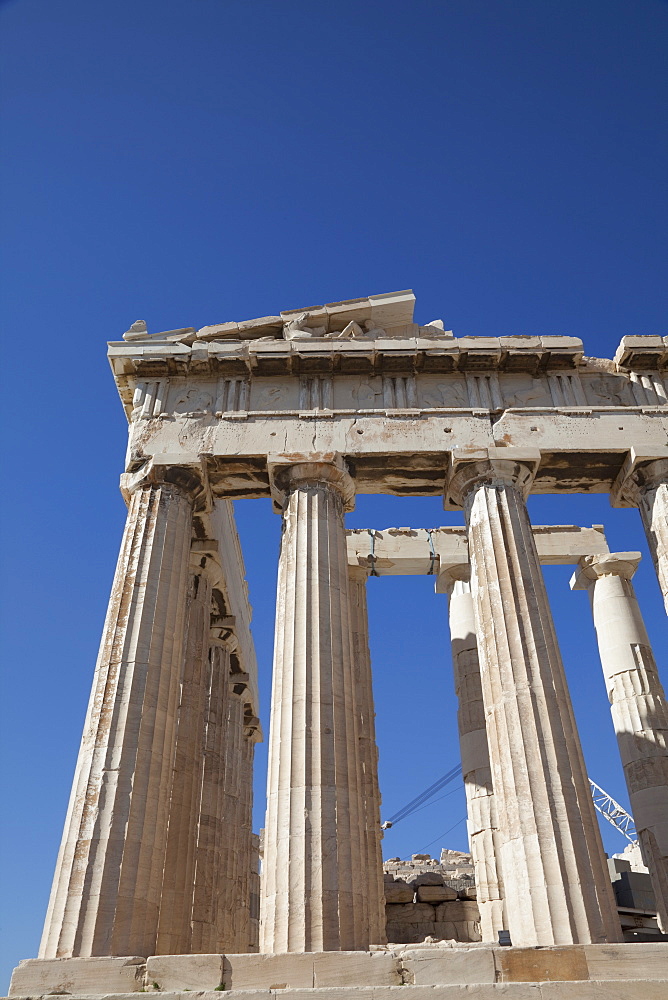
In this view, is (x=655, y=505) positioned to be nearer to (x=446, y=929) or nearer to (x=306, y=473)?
(x=306, y=473)

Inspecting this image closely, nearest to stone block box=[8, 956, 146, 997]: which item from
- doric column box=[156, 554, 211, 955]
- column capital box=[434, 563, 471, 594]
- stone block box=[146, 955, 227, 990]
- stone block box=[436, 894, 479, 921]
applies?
stone block box=[146, 955, 227, 990]

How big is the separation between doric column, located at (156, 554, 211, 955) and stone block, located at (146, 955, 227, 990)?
521cm

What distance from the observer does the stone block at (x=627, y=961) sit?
40.3 feet

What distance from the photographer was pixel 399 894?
23.3 metres

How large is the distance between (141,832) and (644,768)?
45.0ft

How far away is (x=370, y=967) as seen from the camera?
41.0 ft

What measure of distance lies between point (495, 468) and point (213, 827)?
12893mm

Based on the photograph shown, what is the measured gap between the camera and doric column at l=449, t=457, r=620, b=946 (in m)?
13.7

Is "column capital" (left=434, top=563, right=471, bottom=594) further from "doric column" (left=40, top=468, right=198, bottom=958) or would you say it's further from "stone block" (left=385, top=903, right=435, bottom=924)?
"doric column" (left=40, top=468, right=198, bottom=958)

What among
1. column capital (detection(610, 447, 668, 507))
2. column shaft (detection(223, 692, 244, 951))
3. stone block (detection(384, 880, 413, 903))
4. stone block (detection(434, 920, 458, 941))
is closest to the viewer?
column capital (detection(610, 447, 668, 507))

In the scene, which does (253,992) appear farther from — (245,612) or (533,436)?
(245,612)

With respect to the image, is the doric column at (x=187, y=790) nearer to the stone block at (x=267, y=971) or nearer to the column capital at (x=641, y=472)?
the stone block at (x=267, y=971)

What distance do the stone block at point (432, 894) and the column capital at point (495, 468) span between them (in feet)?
38.6

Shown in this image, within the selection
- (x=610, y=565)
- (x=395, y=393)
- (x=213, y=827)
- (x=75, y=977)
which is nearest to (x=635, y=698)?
(x=610, y=565)
